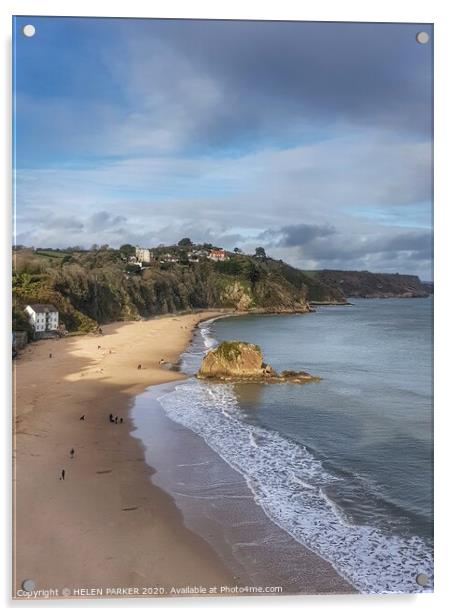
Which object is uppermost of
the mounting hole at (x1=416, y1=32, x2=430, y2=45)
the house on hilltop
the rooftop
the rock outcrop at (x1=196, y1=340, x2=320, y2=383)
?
the mounting hole at (x1=416, y1=32, x2=430, y2=45)

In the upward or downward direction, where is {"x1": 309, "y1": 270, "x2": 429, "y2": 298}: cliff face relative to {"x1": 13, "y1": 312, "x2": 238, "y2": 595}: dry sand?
upward

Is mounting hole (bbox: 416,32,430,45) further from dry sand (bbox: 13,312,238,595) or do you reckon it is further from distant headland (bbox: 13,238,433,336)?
dry sand (bbox: 13,312,238,595)

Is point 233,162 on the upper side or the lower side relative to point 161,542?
upper

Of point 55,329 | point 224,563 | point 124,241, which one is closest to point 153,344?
point 55,329

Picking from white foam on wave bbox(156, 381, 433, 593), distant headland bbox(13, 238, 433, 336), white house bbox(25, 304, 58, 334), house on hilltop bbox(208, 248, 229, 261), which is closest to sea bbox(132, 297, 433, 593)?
white foam on wave bbox(156, 381, 433, 593)

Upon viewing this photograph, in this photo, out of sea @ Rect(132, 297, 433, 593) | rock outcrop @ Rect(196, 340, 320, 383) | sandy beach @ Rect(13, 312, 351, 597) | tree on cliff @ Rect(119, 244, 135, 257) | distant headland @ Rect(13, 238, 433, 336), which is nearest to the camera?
sandy beach @ Rect(13, 312, 351, 597)

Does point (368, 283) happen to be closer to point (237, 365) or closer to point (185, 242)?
point (185, 242)
